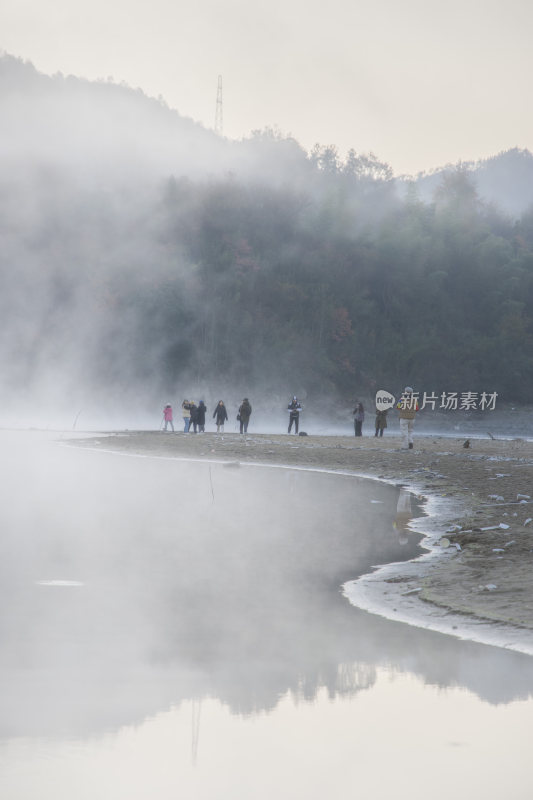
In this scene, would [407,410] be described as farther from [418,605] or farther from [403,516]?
[418,605]

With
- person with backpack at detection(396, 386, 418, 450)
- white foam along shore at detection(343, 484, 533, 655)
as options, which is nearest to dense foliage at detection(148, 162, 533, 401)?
person with backpack at detection(396, 386, 418, 450)

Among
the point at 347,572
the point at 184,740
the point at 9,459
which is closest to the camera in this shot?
the point at 184,740

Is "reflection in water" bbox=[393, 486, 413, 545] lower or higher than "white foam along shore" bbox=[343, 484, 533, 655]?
higher

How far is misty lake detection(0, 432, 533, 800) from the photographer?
5.36 meters

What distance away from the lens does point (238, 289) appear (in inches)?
4240

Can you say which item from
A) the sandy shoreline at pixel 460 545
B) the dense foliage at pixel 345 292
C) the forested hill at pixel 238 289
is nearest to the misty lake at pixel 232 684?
the sandy shoreline at pixel 460 545

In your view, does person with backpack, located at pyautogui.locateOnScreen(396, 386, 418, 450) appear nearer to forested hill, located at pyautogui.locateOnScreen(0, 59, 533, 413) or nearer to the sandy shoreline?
the sandy shoreline

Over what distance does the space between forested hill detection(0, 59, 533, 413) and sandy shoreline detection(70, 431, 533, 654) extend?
64.8 meters

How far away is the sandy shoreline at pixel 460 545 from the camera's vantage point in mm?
9734

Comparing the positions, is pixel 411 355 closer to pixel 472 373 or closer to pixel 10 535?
pixel 472 373

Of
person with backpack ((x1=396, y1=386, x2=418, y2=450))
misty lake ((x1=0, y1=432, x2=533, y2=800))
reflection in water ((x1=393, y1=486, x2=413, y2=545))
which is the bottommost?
misty lake ((x1=0, y1=432, x2=533, y2=800))

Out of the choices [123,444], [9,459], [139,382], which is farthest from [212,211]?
[9,459]

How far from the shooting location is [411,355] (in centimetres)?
10669

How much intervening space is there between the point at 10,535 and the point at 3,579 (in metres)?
3.68
